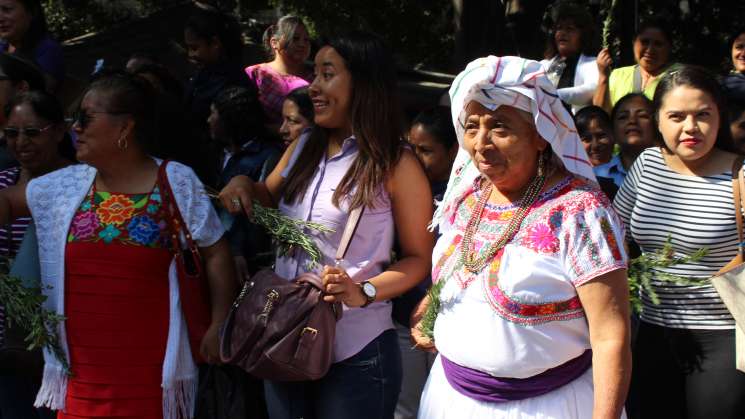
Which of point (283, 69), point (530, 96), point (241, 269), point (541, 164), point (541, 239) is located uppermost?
point (530, 96)

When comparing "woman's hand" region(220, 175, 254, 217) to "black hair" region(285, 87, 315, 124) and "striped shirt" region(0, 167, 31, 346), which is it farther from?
"black hair" region(285, 87, 315, 124)

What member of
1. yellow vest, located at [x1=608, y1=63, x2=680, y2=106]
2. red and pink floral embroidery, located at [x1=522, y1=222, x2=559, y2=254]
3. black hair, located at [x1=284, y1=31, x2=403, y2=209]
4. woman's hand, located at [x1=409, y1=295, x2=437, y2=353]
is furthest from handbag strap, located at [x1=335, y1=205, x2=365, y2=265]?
yellow vest, located at [x1=608, y1=63, x2=680, y2=106]

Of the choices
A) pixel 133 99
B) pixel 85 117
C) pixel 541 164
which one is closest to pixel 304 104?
pixel 133 99

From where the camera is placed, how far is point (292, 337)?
10.8 ft

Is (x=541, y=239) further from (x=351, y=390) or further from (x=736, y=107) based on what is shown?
(x=736, y=107)

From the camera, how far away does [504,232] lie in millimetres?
2891

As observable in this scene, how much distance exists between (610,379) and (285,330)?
1.18 m

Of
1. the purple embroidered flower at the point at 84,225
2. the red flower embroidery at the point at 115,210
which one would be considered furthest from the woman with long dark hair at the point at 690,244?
the purple embroidered flower at the point at 84,225

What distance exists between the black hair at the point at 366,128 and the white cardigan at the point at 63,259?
0.37 m

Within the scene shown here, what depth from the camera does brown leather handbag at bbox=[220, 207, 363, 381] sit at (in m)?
3.30

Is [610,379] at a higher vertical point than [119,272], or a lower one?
higher

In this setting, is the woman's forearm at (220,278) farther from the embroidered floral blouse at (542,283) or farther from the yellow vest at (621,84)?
the yellow vest at (621,84)

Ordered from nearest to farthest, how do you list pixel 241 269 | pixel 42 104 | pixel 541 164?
pixel 541 164, pixel 241 269, pixel 42 104

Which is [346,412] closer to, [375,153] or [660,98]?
[375,153]
